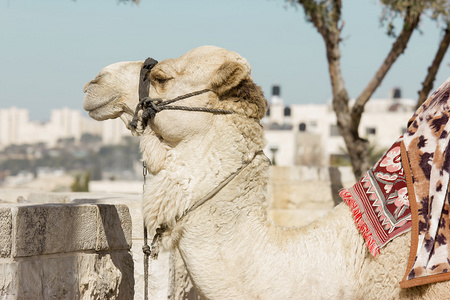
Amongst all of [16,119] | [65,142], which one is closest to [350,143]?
[65,142]

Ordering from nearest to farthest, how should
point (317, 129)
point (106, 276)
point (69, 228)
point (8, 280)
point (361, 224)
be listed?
point (361, 224)
point (8, 280)
point (69, 228)
point (106, 276)
point (317, 129)

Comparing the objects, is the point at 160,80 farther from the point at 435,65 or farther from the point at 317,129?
the point at 317,129

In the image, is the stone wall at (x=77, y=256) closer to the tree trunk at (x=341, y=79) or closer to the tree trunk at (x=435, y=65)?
the tree trunk at (x=341, y=79)

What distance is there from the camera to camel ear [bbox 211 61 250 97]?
10.7 feet

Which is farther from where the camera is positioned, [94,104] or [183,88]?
[94,104]

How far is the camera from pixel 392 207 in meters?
3.13

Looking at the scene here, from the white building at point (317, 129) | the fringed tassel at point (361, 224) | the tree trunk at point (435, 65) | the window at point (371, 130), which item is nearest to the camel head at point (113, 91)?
the fringed tassel at point (361, 224)

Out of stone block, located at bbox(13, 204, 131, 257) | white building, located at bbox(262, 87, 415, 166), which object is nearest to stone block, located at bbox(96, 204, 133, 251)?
stone block, located at bbox(13, 204, 131, 257)

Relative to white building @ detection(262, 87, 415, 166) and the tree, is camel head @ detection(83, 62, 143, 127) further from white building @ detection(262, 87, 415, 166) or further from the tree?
white building @ detection(262, 87, 415, 166)

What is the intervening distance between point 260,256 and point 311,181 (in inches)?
351

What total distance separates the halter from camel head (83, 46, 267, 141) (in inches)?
0.7

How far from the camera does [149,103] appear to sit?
3.39m

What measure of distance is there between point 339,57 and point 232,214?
7.80 metres

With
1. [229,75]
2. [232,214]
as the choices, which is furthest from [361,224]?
[229,75]
